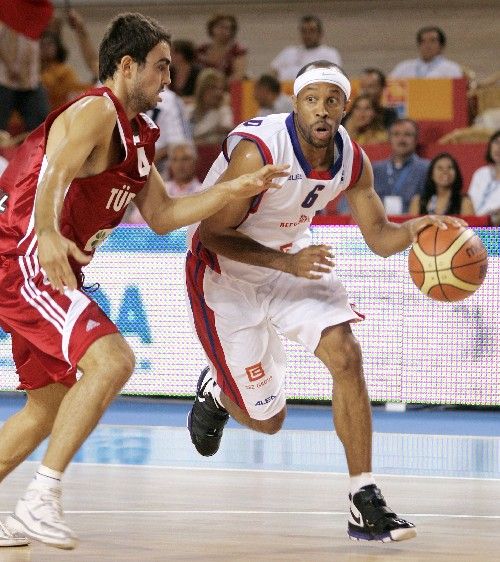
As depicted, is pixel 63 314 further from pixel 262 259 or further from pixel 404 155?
pixel 404 155

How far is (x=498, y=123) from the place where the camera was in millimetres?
12203

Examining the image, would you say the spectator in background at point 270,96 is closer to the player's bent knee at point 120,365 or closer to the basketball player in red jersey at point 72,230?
the basketball player in red jersey at point 72,230

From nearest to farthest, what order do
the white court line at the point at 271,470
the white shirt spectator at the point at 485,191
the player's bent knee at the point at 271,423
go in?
1. the player's bent knee at the point at 271,423
2. the white court line at the point at 271,470
3. the white shirt spectator at the point at 485,191

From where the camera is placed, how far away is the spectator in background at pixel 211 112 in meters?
12.5

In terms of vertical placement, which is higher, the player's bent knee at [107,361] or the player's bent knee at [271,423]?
the player's bent knee at [271,423]

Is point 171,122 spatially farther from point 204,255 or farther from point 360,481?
point 360,481

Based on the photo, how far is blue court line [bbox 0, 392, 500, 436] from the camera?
862 cm

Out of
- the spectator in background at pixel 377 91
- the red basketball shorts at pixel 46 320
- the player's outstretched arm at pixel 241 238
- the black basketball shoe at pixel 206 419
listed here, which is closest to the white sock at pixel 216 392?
the black basketball shoe at pixel 206 419

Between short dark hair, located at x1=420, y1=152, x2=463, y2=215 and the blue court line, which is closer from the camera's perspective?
the blue court line

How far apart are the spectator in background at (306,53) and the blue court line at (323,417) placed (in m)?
4.85

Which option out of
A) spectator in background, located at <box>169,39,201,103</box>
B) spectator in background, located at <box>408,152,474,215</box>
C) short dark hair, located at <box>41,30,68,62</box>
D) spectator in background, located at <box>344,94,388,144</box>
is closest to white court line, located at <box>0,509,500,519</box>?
spectator in background, located at <box>408,152,474,215</box>

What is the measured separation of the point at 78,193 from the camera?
486 centimetres

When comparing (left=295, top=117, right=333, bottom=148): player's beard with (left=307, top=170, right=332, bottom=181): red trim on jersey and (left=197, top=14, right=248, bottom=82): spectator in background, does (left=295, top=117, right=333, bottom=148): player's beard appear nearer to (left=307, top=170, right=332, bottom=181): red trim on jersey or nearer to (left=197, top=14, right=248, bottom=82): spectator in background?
(left=307, top=170, right=332, bottom=181): red trim on jersey

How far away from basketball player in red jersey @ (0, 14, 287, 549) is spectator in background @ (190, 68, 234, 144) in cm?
734
